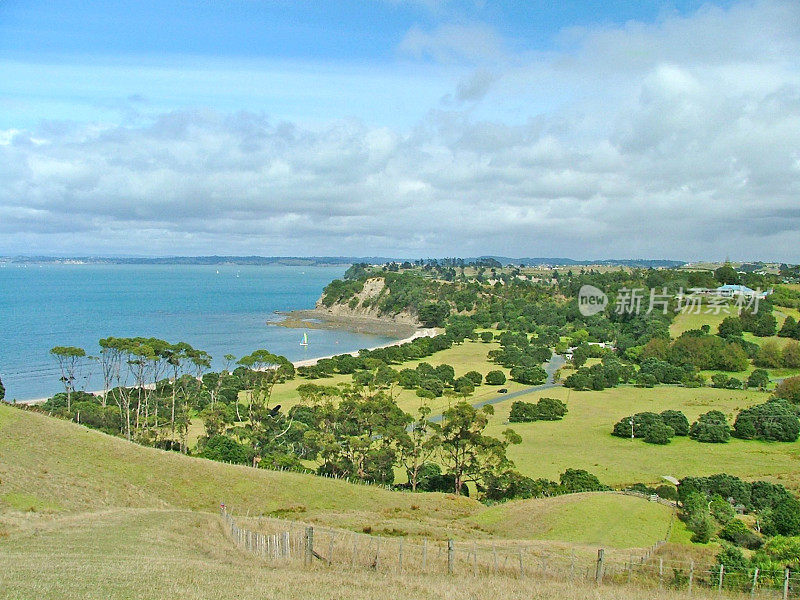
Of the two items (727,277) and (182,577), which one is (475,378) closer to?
(182,577)

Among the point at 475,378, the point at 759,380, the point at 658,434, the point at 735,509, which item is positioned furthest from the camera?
the point at 475,378

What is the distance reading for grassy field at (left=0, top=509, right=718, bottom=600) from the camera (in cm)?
1188

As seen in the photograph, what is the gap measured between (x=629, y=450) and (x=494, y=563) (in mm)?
33540

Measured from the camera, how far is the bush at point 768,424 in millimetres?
49688

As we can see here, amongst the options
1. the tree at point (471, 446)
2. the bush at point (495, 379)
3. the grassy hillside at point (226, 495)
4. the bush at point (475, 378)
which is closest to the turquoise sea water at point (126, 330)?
the bush at point (475, 378)

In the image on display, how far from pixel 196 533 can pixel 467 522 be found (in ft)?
39.8

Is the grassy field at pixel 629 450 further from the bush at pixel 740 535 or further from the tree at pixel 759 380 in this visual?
the bush at pixel 740 535

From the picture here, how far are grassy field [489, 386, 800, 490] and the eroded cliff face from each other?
298 feet

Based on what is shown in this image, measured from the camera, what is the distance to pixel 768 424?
5050 cm

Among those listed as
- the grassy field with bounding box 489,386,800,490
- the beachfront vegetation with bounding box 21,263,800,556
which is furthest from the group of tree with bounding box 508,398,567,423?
the grassy field with bounding box 489,386,800,490

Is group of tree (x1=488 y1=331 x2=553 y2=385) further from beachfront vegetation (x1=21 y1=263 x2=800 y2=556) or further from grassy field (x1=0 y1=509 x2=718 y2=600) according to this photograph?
grassy field (x1=0 y1=509 x2=718 y2=600)

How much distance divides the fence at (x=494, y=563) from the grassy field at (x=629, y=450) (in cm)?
2019

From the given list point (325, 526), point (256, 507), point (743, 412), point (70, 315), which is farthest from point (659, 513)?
point (70, 315)

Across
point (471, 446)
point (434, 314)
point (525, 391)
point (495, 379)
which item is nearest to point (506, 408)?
point (525, 391)
